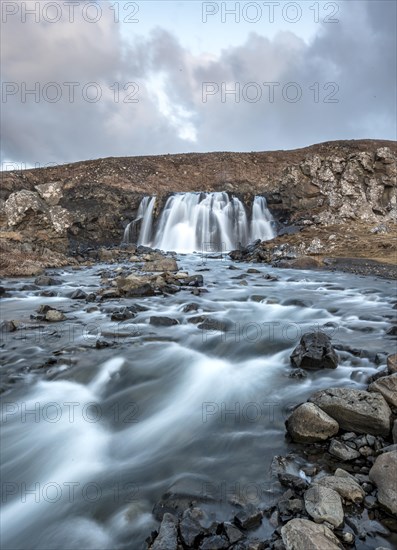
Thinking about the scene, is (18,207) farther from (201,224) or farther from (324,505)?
(324,505)

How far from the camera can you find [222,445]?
4023 mm

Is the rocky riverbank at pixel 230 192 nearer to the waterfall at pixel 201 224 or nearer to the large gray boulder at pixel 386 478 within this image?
the waterfall at pixel 201 224

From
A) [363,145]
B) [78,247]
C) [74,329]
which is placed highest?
[363,145]

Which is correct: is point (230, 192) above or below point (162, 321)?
above

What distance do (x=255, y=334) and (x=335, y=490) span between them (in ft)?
15.0

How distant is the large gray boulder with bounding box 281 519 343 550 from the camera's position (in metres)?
2.37

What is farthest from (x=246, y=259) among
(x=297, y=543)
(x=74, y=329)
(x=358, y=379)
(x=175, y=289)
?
(x=297, y=543)

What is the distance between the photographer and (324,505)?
9.00 feet

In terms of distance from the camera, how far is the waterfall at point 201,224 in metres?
23.1

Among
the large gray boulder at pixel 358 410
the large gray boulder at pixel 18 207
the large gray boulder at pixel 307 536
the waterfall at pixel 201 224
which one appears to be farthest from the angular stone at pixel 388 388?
the large gray boulder at pixel 18 207

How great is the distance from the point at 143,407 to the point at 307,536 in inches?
117

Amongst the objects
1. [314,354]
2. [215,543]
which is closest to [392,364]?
[314,354]

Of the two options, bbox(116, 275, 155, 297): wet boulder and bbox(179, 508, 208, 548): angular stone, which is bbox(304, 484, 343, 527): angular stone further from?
bbox(116, 275, 155, 297): wet boulder

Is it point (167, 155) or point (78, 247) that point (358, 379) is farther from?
point (167, 155)
